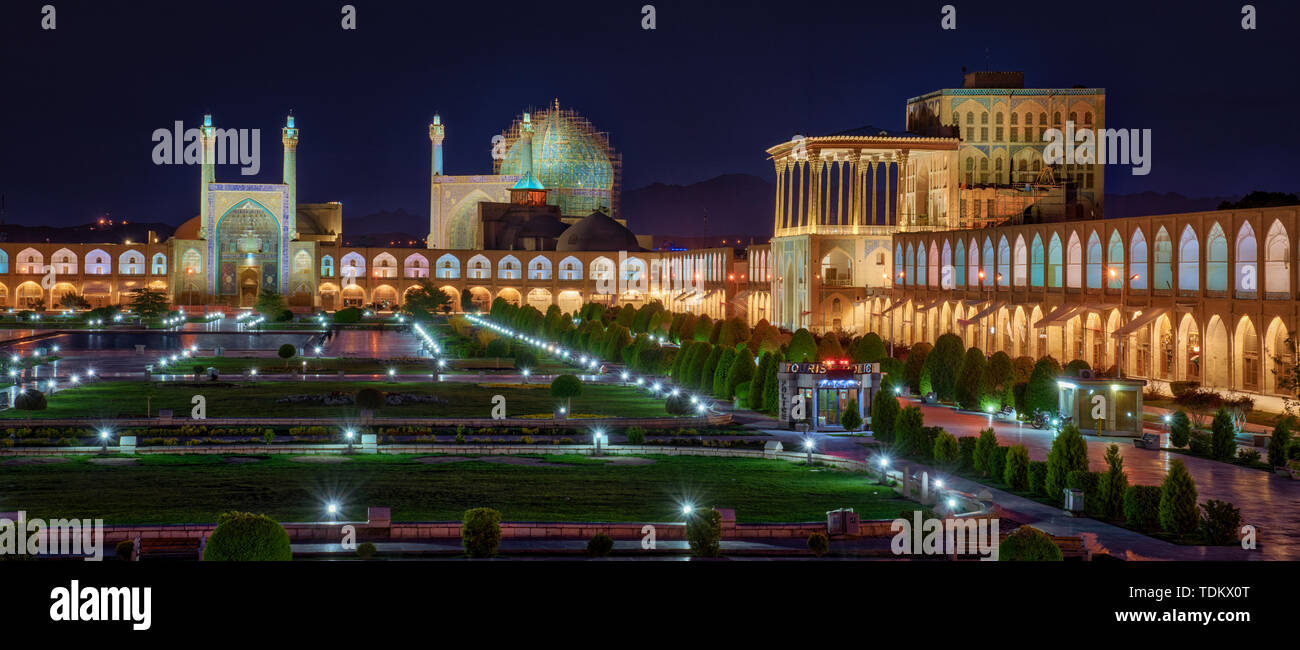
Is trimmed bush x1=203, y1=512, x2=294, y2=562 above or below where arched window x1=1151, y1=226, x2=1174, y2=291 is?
below

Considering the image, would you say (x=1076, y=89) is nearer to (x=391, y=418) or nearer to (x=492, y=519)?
(x=391, y=418)

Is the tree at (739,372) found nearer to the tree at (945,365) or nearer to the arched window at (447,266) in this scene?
the tree at (945,365)

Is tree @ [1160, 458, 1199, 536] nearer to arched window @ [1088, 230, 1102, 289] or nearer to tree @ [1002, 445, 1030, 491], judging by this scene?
tree @ [1002, 445, 1030, 491]

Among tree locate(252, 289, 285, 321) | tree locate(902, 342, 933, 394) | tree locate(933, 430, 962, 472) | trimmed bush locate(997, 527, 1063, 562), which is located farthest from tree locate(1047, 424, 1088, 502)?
tree locate(252, 289, 285, 321)

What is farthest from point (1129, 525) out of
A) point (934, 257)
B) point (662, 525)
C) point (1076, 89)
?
point (1076, 89)

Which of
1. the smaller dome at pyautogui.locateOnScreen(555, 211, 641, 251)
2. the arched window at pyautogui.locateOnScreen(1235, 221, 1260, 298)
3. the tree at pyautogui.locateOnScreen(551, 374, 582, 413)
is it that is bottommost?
the tree at pyautogui.locateOnScreen(551, 374, 582, 413)

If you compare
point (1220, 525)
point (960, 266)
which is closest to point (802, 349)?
point (960, 266)

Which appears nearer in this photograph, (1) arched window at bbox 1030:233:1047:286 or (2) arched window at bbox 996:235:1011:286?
(1) arched window at bbox 1030:233:1047:286
